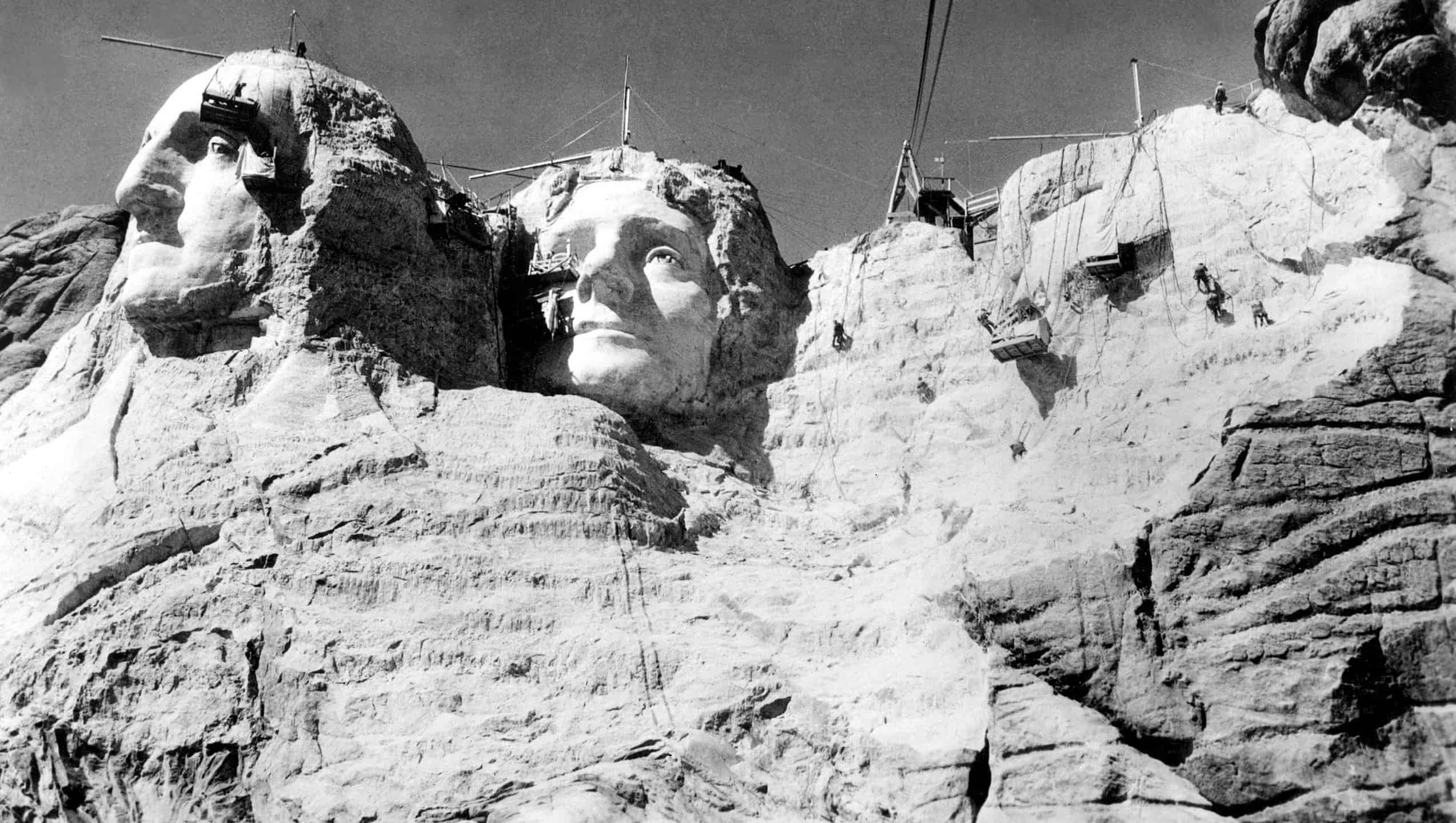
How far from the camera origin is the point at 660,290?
30734 mm

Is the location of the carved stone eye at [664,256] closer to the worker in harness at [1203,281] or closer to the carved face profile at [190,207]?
the carved face profile at [190,207]

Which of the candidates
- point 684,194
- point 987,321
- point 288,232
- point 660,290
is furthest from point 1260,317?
point 288,232

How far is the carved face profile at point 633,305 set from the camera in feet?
98.3

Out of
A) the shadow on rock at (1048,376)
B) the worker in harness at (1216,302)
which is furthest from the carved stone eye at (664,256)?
the worker in harness at (1216,302)

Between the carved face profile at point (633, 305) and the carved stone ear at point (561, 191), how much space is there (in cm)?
15

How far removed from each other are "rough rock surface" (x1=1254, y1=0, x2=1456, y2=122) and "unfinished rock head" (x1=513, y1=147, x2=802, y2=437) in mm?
10297

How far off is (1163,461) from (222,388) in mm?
14412

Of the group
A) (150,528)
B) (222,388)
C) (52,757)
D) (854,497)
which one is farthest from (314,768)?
(854,497)

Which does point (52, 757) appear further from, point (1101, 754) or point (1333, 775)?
point (1333, 775)

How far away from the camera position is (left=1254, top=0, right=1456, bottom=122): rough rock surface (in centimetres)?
2336

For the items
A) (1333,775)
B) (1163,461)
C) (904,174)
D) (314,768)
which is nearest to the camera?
(1333,775)

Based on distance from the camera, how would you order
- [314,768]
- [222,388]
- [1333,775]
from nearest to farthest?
1. [1333,775]
2. [314,768]
3. [222,388]

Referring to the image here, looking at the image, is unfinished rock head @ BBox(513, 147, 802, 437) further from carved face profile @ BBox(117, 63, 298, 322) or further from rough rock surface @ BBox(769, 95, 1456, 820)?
carved face profile @ BBox(117, 63, 298, 322)

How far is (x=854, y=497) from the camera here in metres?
28.4
